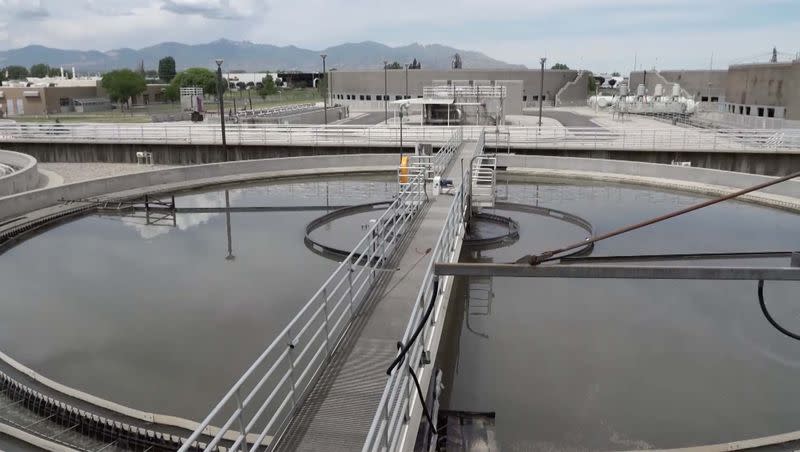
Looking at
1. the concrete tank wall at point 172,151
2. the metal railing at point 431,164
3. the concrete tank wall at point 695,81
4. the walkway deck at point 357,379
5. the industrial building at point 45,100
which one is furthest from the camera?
the industrial building at point 45,100

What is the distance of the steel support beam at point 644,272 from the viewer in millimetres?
4543

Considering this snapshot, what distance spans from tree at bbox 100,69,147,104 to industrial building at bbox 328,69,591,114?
2941 centimetres

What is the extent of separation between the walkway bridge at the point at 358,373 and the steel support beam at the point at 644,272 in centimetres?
79

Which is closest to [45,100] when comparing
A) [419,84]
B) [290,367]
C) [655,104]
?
[419,84]

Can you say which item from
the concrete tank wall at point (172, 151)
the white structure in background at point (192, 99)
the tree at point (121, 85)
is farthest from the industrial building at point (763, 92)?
the tree at point (121, 85)

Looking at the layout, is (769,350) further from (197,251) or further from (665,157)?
(665,157)

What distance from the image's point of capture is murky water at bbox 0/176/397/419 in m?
8.84

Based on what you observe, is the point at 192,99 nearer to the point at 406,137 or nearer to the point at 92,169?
the point at 92,169

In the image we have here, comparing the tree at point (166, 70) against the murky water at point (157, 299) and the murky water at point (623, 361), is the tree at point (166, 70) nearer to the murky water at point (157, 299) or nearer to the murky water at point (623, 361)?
the murky water at point (157, 299)

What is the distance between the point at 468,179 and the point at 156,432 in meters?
9.77

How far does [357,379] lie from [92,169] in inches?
1006

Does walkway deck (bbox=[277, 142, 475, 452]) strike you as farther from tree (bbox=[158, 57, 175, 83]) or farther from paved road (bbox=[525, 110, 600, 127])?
tree (bbox=[158, 57, 175, 83])

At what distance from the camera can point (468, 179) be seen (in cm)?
1511

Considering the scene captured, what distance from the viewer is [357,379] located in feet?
22.1
